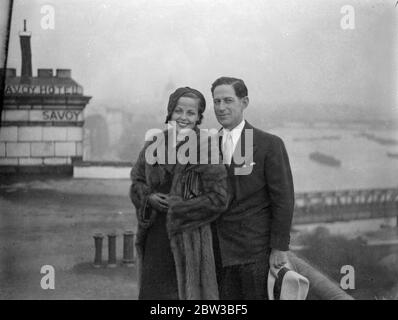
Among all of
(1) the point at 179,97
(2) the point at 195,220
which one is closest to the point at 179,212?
(2) the point at 195,220

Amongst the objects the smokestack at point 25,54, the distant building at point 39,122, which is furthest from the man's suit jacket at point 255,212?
the smokestack at point 25,54

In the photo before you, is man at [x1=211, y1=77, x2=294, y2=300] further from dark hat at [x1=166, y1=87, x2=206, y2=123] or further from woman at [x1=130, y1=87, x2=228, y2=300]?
dark hat at [x1=166, y1=87, x2=206, y2=123]

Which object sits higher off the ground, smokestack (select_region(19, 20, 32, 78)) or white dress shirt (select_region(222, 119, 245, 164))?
smokestack (select_region(19, 20, 32, 78))

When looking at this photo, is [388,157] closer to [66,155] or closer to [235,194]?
[235,194]

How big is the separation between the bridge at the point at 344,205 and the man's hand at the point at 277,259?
37 centimetres

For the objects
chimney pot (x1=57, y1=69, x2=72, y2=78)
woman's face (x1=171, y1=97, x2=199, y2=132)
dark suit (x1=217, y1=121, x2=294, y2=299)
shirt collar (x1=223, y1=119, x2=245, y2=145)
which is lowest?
dark suit (x1=217, y1=121, x2=294, y2=299)

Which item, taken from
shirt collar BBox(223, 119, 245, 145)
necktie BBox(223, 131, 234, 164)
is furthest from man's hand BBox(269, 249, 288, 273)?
shirt collar BBox(223, 119, 245, 145)

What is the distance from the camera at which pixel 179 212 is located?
13.1 ft

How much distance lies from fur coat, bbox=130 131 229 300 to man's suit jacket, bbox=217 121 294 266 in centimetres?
7

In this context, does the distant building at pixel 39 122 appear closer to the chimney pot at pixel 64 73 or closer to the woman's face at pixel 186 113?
the chimney pot at pixel 64 73

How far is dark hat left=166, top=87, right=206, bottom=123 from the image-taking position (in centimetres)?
414

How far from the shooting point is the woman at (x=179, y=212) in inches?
157
